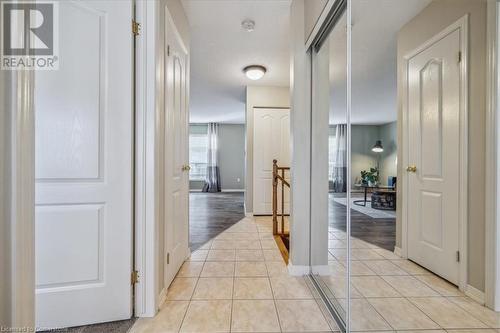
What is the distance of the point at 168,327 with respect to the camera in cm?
139

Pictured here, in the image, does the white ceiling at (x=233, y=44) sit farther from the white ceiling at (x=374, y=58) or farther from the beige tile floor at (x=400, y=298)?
the beige tile floor at (x=400, y=298)

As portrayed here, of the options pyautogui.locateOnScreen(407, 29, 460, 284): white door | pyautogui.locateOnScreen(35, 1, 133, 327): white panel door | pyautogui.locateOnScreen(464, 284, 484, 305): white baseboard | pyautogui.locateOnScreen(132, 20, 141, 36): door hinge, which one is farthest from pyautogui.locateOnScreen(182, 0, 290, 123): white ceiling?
pyautogui.locateOnScreen(464, 284, 484, 305): white baseboard

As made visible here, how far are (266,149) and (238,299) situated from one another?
3268mm

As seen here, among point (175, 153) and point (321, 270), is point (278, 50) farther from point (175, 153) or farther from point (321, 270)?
point (321, 270)

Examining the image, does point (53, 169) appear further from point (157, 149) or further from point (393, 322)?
point (393, 322)

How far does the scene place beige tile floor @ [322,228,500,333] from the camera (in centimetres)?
71

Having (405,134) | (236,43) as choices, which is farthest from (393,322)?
(236,43)

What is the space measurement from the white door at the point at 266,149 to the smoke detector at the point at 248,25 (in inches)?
80.2

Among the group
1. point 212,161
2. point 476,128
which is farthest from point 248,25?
point 212,161

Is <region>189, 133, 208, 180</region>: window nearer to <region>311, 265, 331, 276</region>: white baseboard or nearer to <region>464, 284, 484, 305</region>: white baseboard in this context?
<region>311, 265, 331, 276</region>: white baseboard

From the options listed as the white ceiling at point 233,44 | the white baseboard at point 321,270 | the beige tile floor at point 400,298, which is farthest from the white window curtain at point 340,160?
the white ceiling at point 233,44

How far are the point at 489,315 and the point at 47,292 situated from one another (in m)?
2.01

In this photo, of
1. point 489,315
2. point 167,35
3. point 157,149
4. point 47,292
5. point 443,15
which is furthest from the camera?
point 167,35

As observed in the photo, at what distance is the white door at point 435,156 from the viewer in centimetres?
74
